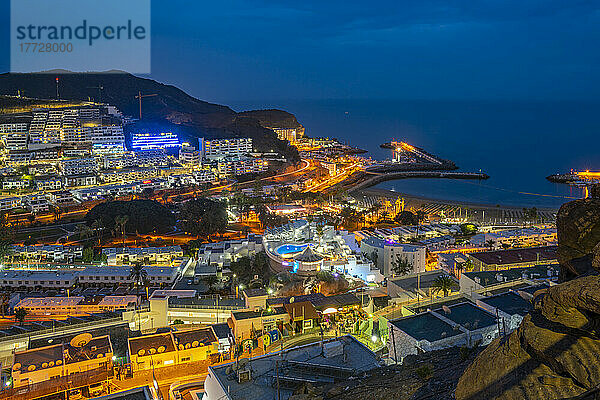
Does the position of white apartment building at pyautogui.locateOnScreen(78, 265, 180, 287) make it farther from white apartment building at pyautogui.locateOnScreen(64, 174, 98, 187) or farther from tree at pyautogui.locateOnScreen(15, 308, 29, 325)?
white apartment building at pyautogui.locateOnScreen(64, 174, 98, 187)

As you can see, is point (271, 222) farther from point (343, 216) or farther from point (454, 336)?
point (454, 336)

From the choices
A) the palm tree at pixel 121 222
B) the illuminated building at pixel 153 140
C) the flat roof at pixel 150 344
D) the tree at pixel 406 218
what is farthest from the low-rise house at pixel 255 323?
the illuminated building at pixel 153 140

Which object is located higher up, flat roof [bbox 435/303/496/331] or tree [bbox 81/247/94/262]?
flat roof [bbox 435/303/496/331]

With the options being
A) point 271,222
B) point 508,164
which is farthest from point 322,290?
point 508,164

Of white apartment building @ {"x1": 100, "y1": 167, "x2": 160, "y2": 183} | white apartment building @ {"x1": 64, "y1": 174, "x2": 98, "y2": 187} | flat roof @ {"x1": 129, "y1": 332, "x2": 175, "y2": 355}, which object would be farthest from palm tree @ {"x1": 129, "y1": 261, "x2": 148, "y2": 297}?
white apartment building @ {"x1": 100, "y1": 167, "x2": 160, "y2": 183}

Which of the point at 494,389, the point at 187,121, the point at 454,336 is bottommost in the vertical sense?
the point at 454,336
